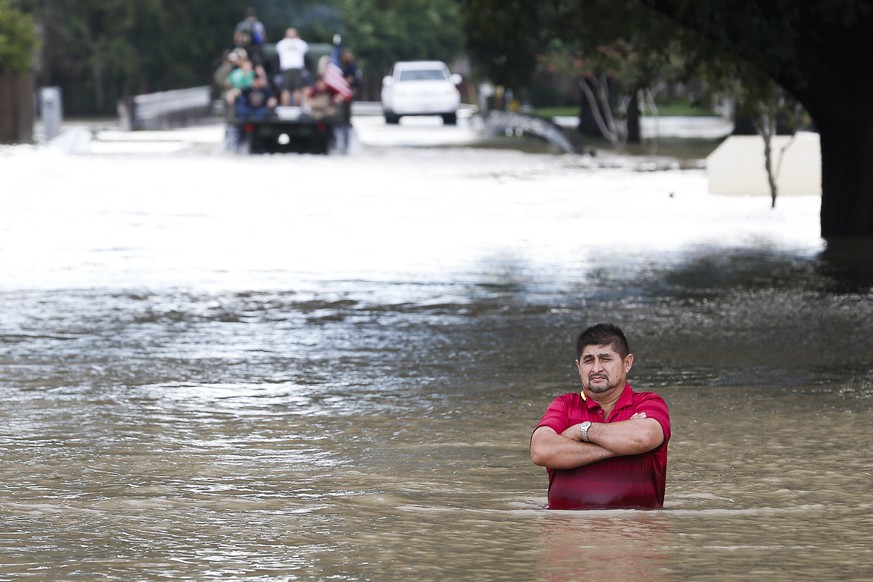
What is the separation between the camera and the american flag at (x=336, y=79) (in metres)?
40.9

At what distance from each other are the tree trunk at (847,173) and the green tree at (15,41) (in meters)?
25.2

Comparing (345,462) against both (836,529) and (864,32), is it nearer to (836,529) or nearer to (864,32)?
(836,529)

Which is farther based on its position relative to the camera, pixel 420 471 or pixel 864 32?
pixel 864 32

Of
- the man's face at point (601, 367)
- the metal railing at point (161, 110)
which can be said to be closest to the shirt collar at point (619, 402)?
the man's face at point (601, 367)

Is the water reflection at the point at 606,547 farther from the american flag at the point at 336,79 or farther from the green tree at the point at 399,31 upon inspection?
the green tree at the point at 399,31

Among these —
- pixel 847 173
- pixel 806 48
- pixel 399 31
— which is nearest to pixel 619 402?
pixel 806 48

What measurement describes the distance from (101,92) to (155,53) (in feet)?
11.2

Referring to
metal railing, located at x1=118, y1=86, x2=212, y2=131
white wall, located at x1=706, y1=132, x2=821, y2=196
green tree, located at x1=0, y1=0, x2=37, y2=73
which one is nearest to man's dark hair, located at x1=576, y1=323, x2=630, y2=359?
white wall, located at x1=706, y1=132, x2=821, y2=196

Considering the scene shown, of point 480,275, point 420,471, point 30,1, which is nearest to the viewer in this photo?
point 420,471

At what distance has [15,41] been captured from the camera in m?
42.8

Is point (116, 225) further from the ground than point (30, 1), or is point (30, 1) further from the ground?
point (30, 1)

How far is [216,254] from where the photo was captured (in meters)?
19.9

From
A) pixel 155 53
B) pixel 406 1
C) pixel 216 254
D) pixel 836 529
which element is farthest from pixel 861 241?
pixel 406 1

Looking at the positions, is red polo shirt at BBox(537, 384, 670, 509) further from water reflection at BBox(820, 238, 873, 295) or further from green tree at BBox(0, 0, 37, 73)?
green tree at BBox(0, 0, 37, 73)
